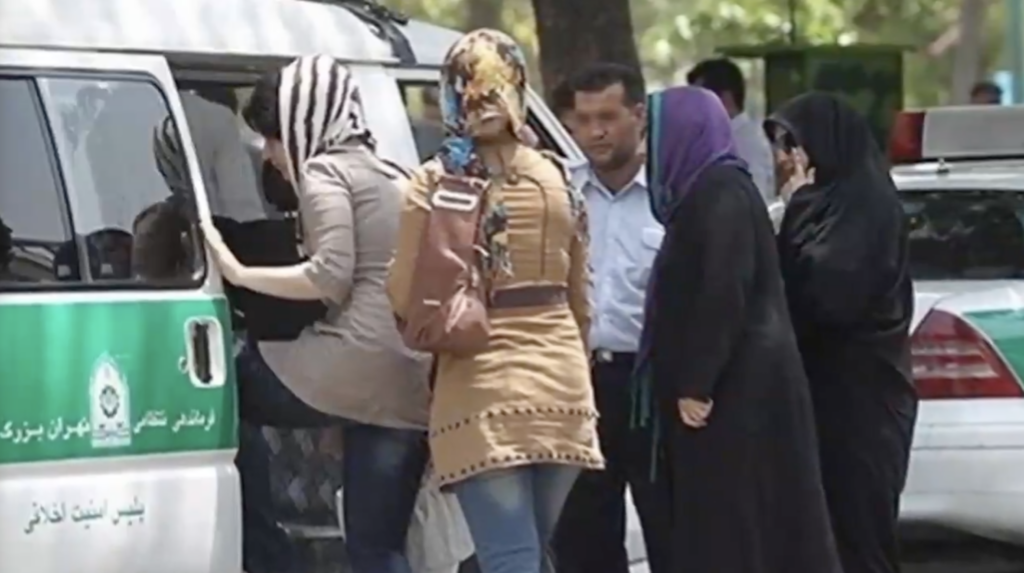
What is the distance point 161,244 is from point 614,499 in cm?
168

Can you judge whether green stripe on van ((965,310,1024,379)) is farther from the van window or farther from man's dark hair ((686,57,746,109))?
man's dark hair ((686,57,746,109))

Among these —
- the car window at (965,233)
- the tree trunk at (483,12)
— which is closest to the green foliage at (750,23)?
the tree trunk at (483,12)

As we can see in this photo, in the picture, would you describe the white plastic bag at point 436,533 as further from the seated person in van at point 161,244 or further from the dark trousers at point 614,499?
the seated person in van at point 161,244

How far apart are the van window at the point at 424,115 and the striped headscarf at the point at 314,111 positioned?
825 millimetres

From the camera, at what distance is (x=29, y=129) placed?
5.73m

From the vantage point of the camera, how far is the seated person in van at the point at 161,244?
5938 mm

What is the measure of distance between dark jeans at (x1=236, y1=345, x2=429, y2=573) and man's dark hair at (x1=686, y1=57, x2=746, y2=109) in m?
6.12

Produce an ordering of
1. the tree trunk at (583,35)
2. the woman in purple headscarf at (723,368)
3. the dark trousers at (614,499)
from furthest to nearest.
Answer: the tree trunk at (583,35) < the dark trousers at (614,499) < the woman in purple headscarf at (723,368)

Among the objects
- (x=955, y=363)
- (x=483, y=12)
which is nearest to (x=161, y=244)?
(x=955, y=363)

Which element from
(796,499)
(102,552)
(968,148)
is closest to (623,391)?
(796,499)

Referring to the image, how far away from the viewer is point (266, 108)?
239 inches

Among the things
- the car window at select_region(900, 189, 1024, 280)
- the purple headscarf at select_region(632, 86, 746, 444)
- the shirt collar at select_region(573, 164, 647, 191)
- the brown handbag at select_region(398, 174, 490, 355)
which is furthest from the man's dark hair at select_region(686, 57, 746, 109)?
the brown handbag at select_region(398, 174, 490, 355)

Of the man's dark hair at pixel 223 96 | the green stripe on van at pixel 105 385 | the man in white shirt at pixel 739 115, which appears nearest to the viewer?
the green stripe on van at pixel 105 385

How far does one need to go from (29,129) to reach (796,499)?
2.17 m
